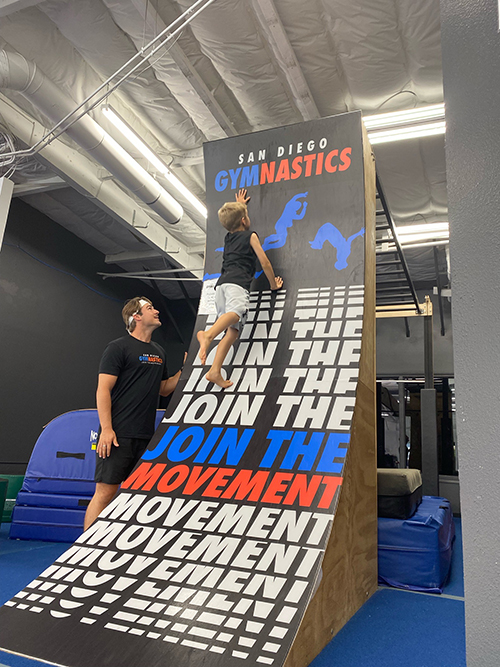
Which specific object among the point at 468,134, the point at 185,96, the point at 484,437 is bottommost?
the point at 484,437

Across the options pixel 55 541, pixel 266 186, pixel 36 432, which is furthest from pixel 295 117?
pixel 36 432

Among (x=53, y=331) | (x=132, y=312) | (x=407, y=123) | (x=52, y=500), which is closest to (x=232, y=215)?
(x=132, y=312)

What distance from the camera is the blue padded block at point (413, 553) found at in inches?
108

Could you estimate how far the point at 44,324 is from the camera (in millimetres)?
7129

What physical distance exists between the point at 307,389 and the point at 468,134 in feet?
5.53

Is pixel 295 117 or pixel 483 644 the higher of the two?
pixel 295 117

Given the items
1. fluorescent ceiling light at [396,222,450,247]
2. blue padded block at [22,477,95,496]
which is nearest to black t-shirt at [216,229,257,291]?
blue padded block at [22,477,95,496]

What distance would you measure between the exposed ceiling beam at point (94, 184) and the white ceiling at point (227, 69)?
0.02 metres

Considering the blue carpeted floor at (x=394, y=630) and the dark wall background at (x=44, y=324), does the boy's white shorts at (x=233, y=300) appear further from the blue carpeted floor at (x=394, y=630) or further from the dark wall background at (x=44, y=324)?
the dark wall background at (x=44, y=324)

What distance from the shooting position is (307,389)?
8.64ft

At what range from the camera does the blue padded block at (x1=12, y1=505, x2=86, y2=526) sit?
381cm

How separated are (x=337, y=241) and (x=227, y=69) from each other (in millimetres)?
2111

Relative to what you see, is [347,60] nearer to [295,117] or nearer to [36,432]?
[295,117]

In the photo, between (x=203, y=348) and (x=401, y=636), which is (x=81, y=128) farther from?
(x=401, y=636)
